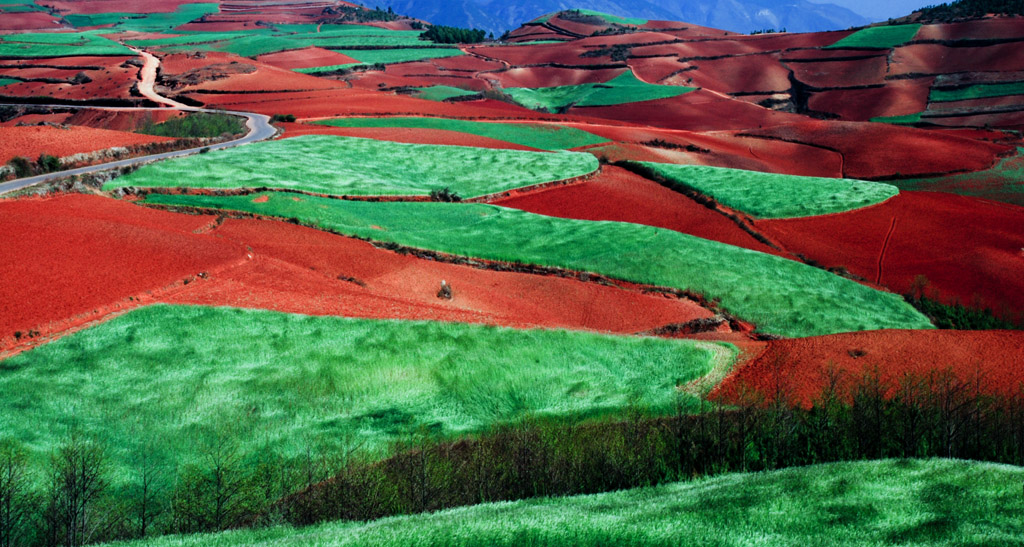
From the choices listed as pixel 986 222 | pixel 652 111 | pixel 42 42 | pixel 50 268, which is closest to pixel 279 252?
pixel 50 268

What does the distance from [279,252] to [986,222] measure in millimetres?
39355

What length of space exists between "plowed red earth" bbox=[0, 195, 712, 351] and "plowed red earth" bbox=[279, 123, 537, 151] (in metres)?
29.0

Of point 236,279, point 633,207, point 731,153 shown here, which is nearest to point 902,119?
point 731,153

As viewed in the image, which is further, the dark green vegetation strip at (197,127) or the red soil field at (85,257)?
the dark green vegetation strip at (197,127)

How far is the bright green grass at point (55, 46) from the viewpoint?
10819cm

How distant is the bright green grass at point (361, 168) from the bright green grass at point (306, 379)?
18902mm

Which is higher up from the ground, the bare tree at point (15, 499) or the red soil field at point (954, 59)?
the red soil field at point (954, 59)

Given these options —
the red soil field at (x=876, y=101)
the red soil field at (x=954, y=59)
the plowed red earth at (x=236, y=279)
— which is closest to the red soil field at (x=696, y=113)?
the red soil field at (x=876, y=101)

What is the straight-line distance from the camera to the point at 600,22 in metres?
182

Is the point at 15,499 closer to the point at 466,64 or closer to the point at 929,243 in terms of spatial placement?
the point at 929,243

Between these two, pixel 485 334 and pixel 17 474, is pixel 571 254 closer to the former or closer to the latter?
pixel 485 334

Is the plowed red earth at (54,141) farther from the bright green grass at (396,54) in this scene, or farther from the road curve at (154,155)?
the bright green grass at (396,54)

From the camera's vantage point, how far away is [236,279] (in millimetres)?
23656

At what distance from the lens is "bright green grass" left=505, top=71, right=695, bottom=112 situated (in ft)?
352
